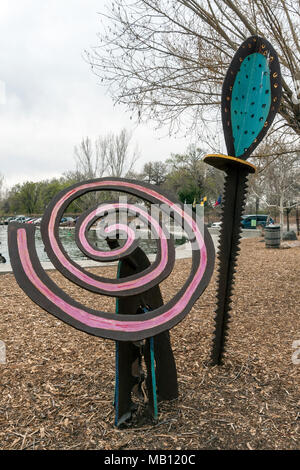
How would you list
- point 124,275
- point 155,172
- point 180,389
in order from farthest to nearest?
point 155,172, point 180,389, point 124,275

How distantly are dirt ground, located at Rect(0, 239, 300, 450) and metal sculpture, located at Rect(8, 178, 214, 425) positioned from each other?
0.21m

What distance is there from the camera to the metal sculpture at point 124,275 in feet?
7.53

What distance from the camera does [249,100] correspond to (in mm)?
3049

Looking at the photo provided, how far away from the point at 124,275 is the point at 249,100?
171 centimetres

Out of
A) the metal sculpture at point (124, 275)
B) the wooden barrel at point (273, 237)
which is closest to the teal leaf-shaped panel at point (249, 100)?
the metal sculpture at point (124, 275)

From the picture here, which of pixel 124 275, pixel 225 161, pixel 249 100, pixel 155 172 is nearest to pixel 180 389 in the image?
pixel 124 275

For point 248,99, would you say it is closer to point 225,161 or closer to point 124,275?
point 225,161

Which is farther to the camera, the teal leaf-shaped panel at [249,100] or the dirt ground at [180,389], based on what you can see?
the teal leaf-shaped panel at [249,100]

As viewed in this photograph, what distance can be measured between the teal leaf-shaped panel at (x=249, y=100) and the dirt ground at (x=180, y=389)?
76.1 inches

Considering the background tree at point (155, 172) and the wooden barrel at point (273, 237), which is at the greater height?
the background tree at point (155, 172)

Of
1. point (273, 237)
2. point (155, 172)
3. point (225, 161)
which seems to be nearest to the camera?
point (225, 161)

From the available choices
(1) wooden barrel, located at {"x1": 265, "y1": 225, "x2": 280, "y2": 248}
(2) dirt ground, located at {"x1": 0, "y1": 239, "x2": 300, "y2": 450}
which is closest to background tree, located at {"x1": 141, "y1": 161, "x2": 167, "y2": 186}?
(1) wooden barrel, located at {"x1": 265, "y1": 225, "x2": 280, "y2": 248}

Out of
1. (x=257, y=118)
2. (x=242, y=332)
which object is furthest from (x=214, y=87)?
(x=242, y=332)

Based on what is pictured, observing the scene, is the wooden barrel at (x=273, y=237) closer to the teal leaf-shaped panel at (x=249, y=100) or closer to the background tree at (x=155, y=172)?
the teal leaf-shaped panel at (x=249, y=100)
